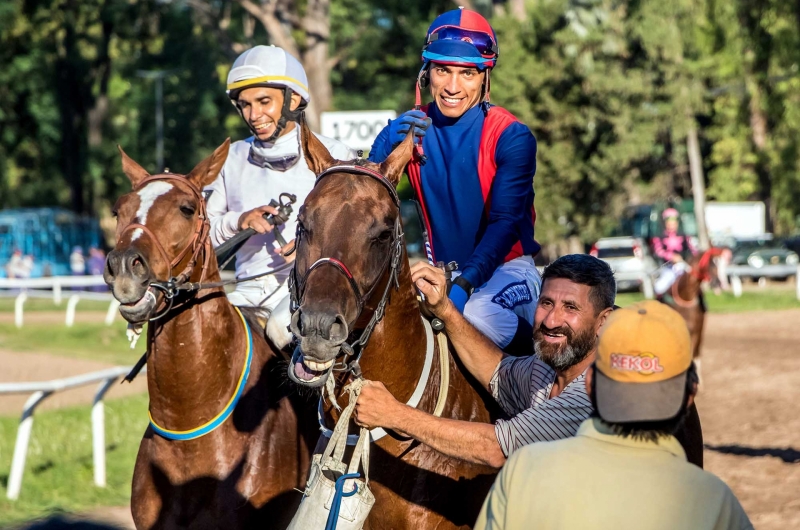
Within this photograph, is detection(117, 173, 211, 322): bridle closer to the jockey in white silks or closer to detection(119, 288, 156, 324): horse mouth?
detection(119, 288, 156, 324): horse mouth

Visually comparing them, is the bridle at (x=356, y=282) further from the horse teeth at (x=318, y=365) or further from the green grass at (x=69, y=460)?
the green grass at (x=69, y=460)

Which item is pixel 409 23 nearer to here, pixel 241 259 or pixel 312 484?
pixel 241 259

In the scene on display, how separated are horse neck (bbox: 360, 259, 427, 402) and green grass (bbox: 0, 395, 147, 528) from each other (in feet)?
15.8

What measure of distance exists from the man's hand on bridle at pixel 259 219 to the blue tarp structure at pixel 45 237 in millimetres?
34934

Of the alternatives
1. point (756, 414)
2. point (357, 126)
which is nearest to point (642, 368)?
point (357, 126)

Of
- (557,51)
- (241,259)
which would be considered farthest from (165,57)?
(241,259)

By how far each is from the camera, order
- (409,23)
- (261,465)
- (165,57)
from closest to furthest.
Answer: (261,465)
(409,23)
(165,57)

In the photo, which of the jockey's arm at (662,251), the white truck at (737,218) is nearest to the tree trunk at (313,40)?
the jockey's arm at (662,251)

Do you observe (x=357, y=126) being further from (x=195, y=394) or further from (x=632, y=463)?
(x=632, y=463)

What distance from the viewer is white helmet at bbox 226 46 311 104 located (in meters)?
5.77

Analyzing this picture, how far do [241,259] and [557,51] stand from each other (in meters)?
28.1

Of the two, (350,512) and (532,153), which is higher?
(532,153)

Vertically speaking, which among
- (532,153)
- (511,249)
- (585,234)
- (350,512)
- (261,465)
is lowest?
(585,234)

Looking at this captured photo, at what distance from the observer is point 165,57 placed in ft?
155
